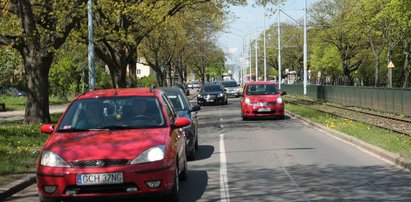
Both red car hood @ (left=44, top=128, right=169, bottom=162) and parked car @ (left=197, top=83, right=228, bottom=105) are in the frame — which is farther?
parked car @ (left=197, top=83, right=228, bottom=105)

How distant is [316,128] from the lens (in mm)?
19203

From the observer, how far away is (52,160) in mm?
6555

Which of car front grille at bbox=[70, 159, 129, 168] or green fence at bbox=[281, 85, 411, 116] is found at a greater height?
car front grille at bbox=[70, 159, 129, 168]

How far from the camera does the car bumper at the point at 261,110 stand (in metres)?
A: 22.9

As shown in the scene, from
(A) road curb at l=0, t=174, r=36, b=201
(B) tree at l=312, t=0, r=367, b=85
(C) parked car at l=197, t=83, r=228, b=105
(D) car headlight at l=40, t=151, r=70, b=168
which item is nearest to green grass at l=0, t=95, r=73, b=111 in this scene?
(C) parked car at l=197, t=83, r=228, b=105

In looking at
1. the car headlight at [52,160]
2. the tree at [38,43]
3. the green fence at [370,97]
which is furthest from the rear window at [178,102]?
the green fence at [370,97]

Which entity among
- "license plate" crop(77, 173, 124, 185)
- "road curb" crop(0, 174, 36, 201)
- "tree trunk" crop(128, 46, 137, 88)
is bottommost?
"road curb" crop(0, 174, 36, 201)

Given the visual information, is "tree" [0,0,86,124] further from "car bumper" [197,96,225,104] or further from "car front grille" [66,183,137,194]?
"car bumper" [197,96,225,104]

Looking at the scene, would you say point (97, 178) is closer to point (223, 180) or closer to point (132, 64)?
point (223, 180)

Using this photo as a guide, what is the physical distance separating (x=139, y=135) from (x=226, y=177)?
9.14 feet

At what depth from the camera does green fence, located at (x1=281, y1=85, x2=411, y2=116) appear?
24734mm

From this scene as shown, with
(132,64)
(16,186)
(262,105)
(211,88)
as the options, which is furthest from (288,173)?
(211,88)

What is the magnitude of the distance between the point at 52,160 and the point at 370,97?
26093 millimetres

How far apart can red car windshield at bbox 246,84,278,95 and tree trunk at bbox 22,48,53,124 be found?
886cm
